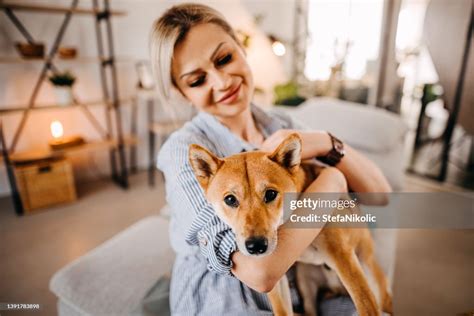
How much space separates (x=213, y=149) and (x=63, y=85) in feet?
6.50

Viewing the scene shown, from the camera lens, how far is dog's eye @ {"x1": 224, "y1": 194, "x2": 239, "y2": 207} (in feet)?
1.79

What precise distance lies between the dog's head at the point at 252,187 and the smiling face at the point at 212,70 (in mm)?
191

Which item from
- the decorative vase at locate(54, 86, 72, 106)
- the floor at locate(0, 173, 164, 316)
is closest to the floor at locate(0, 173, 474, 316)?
the floor at locate(0, 173, 164, 316)

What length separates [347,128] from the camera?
1.11 meters

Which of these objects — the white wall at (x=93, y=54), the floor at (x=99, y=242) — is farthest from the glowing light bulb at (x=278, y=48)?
the floor at (x=99, y=242)

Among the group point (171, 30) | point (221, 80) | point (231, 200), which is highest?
point (171, 30)

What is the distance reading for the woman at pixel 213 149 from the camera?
57 cm

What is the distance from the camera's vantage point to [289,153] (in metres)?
0.55

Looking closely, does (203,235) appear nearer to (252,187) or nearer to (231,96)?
(252,187)

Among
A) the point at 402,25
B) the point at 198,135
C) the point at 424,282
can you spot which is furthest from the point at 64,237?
the point at 424,282

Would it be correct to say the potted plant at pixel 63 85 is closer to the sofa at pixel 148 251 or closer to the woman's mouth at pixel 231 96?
the sofa at pixel 148 251

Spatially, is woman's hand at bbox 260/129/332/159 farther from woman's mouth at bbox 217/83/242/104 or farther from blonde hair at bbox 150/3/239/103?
blonde hair at bbox 150/3/239/103

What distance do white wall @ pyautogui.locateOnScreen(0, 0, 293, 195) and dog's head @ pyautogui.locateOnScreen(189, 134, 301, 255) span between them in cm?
41

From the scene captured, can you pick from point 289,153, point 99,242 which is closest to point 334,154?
point 289,153
